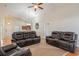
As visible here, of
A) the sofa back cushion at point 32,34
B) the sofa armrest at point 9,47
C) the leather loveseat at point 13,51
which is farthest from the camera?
the sofa back cushion at point 32,34

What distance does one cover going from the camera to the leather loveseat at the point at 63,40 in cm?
224

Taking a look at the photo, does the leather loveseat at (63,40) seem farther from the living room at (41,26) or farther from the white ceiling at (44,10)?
the white ceiling at (44,10)

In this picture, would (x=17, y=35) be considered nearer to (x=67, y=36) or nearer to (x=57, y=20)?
(x=57, y=20)

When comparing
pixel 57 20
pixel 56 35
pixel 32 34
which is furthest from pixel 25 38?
pixel 57 20

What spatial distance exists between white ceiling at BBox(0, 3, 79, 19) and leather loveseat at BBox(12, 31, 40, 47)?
0.35 metres

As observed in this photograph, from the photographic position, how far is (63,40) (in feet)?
7.48

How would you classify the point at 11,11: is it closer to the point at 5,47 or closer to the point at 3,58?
the point at 5,47

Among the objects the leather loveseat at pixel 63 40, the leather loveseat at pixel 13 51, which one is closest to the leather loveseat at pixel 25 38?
the leather loveseat at pixel 13 51

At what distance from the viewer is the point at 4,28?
2.16 m

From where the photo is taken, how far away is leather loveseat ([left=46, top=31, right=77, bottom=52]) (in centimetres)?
224

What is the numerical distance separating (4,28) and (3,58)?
0.66 metres

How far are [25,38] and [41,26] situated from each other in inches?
16.7

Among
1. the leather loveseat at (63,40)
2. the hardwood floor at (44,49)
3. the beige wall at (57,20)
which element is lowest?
the hardwood floor at (44,49)

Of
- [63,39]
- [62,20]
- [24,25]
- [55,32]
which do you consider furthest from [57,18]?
[24,25]
